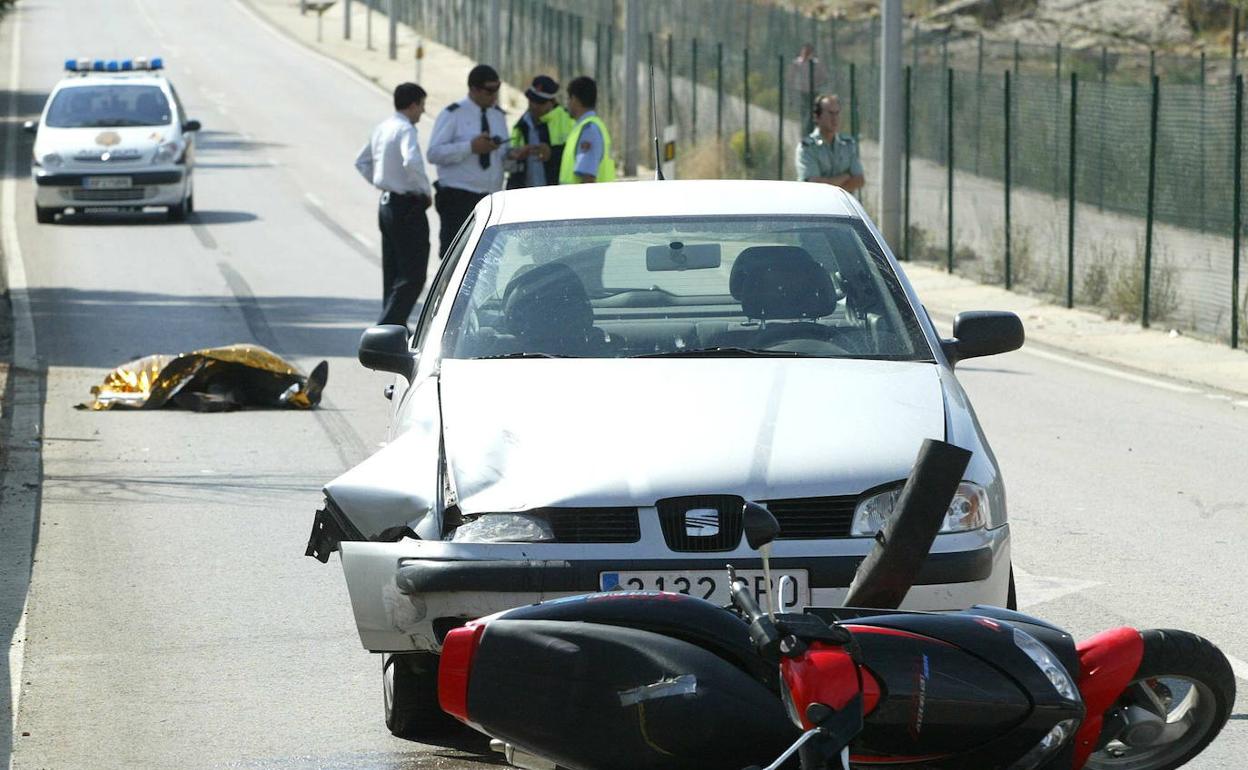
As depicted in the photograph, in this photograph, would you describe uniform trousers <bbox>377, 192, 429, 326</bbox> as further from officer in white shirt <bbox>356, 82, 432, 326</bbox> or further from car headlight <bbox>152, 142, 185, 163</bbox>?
car headlight <bbox>152, 142, 185, 163</bbox>

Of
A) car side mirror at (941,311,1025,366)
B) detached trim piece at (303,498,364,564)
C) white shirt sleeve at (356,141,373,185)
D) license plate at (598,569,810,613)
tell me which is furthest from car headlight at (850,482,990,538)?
white shirt sleeve at (356,141,373,185)

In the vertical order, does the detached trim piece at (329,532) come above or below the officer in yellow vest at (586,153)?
below

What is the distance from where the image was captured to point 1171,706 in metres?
4.66

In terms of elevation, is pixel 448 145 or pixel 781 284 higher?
pixel 448 145

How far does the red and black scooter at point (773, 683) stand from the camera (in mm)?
4043

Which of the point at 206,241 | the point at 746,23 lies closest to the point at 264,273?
the point at 206,241

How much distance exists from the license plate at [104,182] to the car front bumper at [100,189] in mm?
13

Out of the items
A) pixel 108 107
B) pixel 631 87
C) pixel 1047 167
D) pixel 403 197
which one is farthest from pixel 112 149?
pixel 403 197

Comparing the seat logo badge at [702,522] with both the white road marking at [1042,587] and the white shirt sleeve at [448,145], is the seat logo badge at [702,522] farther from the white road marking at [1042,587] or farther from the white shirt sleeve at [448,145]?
the white shirt sleeve at [448,145]

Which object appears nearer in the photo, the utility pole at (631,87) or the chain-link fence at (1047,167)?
the chain-link fence at (1047,167)

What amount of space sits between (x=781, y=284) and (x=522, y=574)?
202 cm

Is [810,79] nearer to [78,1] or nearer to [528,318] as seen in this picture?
[528,318]

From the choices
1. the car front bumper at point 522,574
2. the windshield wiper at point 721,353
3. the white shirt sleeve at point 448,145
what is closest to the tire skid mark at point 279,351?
the white shirt sleeve at point 448,145

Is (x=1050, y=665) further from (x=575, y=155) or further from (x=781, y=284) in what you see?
(x=575, y=155)
